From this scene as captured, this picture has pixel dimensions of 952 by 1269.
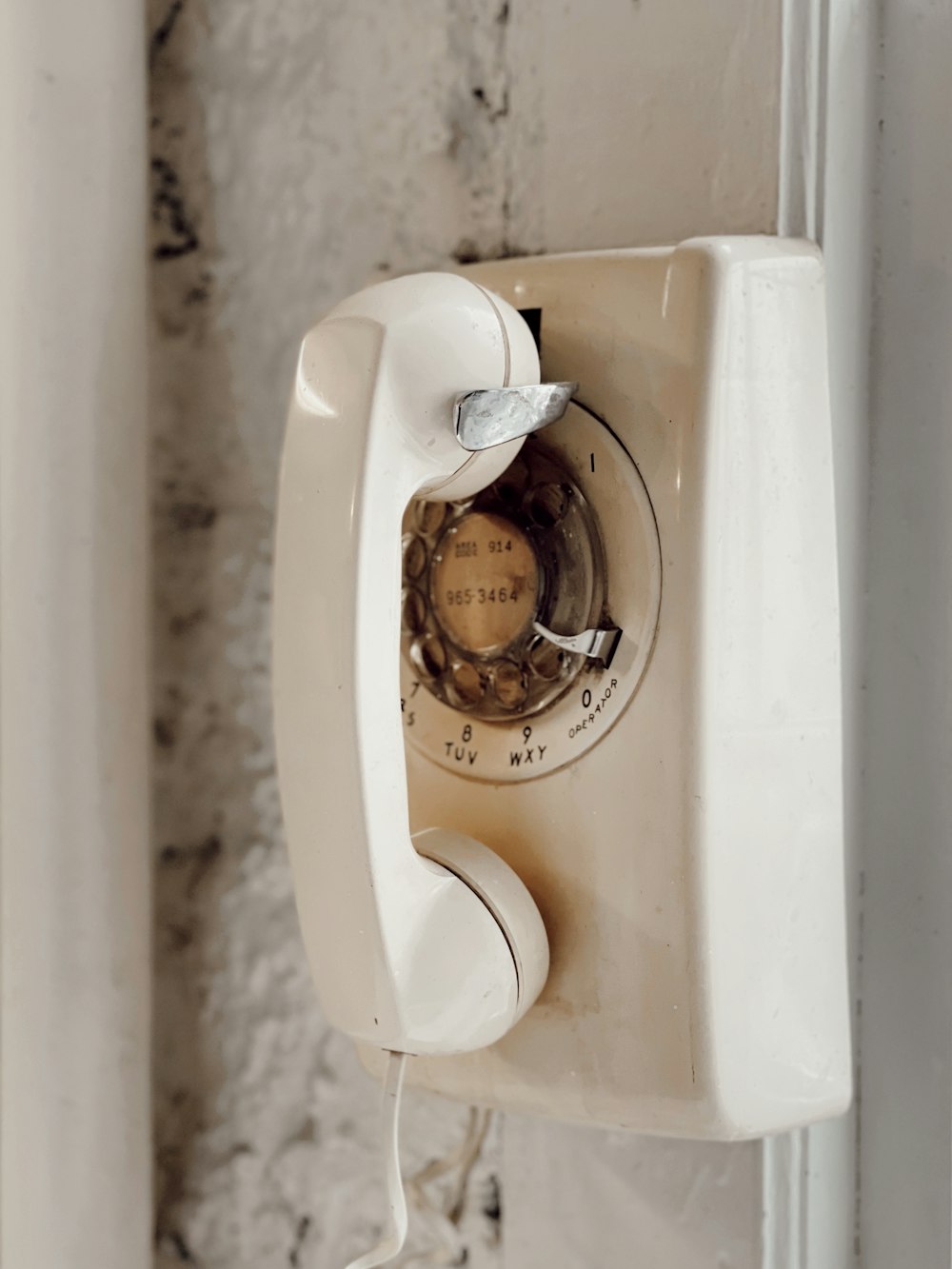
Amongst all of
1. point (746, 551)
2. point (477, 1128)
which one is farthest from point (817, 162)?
point (477, 1128)

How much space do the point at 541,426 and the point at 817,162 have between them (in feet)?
0.51

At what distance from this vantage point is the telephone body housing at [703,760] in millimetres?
439

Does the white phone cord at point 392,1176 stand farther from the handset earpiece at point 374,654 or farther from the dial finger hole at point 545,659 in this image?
the dial finger hole at point 545,659

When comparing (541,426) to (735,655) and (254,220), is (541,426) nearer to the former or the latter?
(735,655)

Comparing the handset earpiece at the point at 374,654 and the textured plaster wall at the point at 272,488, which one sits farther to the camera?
the textured plaster wall at the point at 272,488

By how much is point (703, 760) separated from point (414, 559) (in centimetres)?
15

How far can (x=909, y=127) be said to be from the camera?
0.51 m

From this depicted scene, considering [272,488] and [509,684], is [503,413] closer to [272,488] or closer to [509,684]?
[509,684]

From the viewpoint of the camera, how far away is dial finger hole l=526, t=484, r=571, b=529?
0.48 meters

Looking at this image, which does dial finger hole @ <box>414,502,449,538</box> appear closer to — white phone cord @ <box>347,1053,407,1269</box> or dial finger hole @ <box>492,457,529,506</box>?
dial finger hole @ <box>492,457,529,506</box>

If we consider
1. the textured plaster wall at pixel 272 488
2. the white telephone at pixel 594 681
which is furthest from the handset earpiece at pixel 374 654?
the textured plaster wall at pixel 272 488

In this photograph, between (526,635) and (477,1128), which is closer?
(526,635)

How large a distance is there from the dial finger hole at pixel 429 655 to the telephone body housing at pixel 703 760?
54 millimetres

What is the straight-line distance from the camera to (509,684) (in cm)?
49
